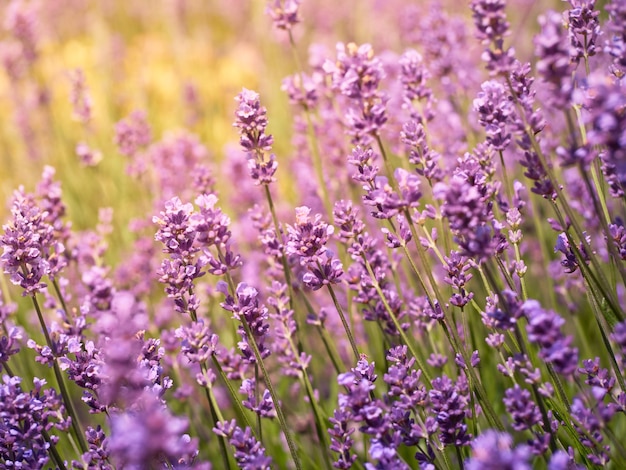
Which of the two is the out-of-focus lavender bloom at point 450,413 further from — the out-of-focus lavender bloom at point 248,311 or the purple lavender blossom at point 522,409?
the out-of-focus lavender bloom at point 248,311

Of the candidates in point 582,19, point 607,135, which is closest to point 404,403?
point 607,135

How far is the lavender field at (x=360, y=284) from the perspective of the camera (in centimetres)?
141

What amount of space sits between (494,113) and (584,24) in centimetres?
36

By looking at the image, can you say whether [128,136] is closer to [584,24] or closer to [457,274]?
[457,274]

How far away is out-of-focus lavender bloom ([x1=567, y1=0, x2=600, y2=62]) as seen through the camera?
67.5 inches

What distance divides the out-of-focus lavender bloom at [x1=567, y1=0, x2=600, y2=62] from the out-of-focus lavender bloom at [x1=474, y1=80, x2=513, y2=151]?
252 mm

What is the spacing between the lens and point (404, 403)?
1.53 metres

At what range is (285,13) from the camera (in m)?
2.38

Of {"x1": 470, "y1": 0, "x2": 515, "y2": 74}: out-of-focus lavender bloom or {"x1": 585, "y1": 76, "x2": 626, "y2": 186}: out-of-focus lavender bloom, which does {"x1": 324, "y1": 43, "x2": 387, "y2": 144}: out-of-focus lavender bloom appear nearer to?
{"x1": 470, "y1": 0, "x2": 515, "y2": 74}: out-of-focus lavender bloom

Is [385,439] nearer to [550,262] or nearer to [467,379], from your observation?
[467,379]

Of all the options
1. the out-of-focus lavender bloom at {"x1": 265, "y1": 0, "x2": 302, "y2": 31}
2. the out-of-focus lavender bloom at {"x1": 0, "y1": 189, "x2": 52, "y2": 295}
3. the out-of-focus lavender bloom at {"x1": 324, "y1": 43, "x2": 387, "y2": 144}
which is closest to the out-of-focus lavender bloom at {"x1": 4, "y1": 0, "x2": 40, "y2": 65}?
the out-of-focus lavender bloom at {"x1": 265, "y1": 0, "x2": 302, "y2": 31}

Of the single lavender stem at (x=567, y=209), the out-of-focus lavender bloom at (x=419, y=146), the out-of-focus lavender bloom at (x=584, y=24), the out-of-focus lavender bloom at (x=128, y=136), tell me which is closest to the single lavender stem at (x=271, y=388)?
the out-of-focus lavender bloom at (x=419, y=146)

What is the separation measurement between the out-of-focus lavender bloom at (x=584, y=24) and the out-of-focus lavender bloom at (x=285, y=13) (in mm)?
1004

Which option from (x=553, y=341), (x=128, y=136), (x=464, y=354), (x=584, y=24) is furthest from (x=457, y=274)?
(x=128, y=136)
